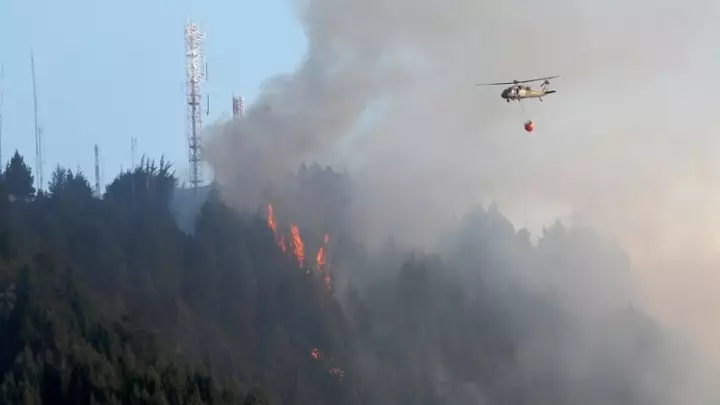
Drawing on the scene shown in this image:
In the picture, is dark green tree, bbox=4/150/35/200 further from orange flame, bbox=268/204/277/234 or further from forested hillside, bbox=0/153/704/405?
orange flame, bbox=268/204/277/234

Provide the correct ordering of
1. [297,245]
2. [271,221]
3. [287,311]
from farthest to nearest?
[297,245]
[271,221]
[287,311]

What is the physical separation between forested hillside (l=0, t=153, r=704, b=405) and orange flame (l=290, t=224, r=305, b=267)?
0.27m

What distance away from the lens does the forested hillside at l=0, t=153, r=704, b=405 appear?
220 ft

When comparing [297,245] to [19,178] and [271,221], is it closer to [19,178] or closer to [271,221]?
[271,221]

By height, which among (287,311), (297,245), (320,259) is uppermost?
(297,245)

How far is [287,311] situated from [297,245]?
19.7 metres

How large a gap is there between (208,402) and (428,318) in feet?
233

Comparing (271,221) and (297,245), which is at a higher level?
(271,221)

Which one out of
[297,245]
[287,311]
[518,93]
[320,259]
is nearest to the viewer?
[518,93]

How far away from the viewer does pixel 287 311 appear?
360 feet

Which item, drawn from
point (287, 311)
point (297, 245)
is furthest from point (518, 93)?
point (297, 245)


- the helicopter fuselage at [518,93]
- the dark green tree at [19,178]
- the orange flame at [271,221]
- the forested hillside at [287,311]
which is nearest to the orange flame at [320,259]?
the forested hillside at [287,311]

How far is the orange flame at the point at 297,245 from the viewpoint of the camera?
127425mm

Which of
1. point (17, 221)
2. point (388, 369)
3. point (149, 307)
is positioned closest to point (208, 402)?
point (149, 307)
